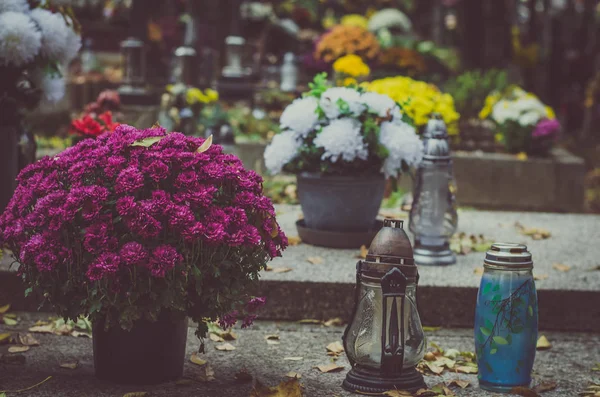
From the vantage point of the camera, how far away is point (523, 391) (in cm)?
381

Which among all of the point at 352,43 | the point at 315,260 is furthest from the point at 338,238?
the point at 352,43

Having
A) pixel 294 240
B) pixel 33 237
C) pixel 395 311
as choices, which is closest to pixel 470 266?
pixel 294 240

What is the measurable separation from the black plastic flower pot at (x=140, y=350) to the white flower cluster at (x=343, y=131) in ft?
6.79

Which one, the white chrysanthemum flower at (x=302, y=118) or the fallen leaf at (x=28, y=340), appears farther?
the white chrysanthemum flower at (x=302, y=118)

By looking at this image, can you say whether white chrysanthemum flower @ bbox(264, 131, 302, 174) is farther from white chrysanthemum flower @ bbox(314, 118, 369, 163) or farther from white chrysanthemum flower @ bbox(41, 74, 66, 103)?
white chrysanthemum flower @ bbox(41, 74, 66, 103)

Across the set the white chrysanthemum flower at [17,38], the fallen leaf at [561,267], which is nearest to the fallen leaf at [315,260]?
the fallen leaf at [561,267]

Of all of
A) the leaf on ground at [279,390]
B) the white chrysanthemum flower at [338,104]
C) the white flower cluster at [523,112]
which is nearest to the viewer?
the leaf on ground at [279,390]

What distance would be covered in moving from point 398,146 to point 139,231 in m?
2.47

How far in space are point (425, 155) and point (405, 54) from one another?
7909mm

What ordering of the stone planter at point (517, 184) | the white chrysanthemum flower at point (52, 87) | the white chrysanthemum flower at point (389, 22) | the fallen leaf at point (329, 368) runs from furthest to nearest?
the white chrysanthemum flower at point (389, 22), the stone planter at point (517, 184), the white chrysanthemum flower at point (52, 87), the fallen leaf at point (329, 368)

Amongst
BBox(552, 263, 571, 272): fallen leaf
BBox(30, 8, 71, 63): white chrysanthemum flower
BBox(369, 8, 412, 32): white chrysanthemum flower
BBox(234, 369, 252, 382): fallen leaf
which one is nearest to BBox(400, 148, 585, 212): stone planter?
BBox(552, 263, 571, 272): fallen leaf

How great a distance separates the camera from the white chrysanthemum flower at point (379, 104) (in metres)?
5.68

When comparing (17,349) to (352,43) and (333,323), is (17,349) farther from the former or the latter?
(352,43)

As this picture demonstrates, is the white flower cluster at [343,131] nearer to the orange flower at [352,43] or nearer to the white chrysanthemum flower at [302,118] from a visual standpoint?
the white chrysanthemum flower at [302,118]
